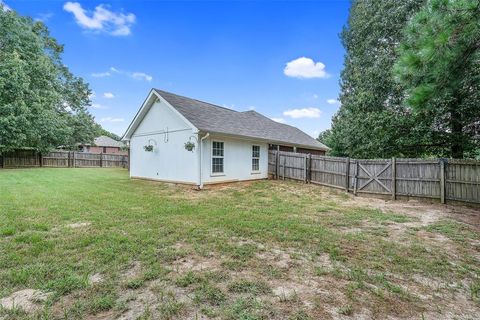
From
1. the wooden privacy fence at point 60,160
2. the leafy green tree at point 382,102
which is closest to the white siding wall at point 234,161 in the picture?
the leafy green tree at point 382,102

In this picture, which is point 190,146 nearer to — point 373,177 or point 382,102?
point 373,177

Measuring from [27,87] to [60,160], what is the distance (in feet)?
23.2

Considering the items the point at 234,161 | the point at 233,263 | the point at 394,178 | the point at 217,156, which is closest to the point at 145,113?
the point at 217,156

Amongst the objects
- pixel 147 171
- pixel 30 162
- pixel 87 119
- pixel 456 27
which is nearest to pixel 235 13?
pixel 147 171

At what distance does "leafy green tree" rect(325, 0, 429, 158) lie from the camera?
11.6m

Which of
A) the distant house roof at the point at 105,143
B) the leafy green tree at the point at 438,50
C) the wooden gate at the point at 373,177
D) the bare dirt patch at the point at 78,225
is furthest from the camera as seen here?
the distant house roof at the point at 105,143

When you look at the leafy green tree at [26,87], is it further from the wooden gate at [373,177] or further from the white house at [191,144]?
the wooden gate at [373,177]

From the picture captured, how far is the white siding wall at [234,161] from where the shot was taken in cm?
1110

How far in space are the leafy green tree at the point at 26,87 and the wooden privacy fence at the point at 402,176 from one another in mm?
19984

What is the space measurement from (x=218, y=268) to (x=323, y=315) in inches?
56.6

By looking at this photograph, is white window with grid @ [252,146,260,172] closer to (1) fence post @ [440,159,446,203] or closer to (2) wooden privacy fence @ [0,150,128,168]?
(1) fence post @ [440,159,446,203]

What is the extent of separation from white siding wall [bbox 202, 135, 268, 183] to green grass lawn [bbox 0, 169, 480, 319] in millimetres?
4667

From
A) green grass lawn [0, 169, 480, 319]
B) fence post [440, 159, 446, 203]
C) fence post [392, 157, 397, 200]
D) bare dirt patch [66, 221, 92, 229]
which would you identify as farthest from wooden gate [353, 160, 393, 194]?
bare dirt patch [66, 221, 92, 229]

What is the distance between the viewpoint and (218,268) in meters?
3.28
